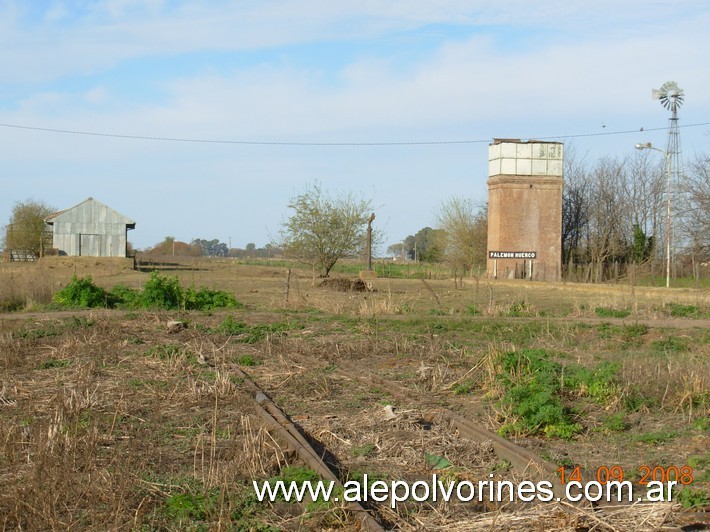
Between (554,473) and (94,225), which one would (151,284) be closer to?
(554,473)

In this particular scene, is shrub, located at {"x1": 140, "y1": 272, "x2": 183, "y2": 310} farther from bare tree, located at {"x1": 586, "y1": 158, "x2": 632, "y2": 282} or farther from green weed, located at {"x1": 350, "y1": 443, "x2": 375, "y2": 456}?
bare tree, located at {"x1": 586, "y1": 158, "x2": 632, "y2": 282}

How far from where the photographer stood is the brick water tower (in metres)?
61.6

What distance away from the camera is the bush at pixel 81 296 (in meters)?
24.7

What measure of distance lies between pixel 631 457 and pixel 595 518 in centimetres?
284

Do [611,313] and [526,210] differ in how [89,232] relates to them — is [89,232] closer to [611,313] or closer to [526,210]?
[526,210]

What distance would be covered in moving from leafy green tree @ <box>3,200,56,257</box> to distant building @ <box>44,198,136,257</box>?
704cm

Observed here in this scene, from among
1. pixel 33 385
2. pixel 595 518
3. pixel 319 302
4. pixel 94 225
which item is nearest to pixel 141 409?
pixel 33 385

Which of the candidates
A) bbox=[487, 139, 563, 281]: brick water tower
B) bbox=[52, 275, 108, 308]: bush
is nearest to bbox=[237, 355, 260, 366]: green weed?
bbox=[52, 275, 108, 308]: bush

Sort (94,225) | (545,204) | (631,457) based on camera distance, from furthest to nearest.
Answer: (94,225), (545,204), (631,457)

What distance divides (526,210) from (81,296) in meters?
43.8

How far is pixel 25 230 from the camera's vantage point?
3073 inches

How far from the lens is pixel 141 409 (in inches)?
398

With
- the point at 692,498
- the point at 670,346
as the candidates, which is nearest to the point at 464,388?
the point at 692,498

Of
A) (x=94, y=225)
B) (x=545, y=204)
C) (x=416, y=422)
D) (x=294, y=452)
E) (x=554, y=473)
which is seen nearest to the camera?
(x=554, y=473)
